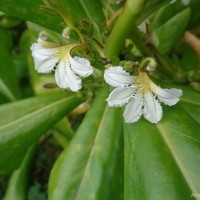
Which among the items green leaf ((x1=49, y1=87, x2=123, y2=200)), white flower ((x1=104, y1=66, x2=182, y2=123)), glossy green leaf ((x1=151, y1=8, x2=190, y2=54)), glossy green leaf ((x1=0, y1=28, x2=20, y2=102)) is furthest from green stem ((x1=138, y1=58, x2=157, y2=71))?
glossy green leaf ((x1=0, y1=28, x2=20, y2=102))

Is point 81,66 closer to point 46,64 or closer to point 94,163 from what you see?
point 46,64

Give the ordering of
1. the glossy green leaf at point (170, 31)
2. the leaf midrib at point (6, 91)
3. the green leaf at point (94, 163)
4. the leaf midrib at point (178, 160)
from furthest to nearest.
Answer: the leaf midrib at point (6, 91) → the glossy green leaf at point (170, 31) → the green leaf at point (94, 163) → the leaf midrib at point (178, 160)

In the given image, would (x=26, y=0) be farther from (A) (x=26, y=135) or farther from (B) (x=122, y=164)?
(B) (x=122, y=164)

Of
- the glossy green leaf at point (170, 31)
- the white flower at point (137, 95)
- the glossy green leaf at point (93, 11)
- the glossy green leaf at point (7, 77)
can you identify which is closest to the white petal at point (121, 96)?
the white flower at point (137, 95)

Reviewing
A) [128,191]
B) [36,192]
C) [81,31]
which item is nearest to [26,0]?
[81,31]

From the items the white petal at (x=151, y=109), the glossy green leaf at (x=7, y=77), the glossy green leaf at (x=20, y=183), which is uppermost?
the glossy green leaf at (x=7, y=77)

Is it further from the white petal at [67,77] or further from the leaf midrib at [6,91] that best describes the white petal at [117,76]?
the leaf midrib at [6,91]

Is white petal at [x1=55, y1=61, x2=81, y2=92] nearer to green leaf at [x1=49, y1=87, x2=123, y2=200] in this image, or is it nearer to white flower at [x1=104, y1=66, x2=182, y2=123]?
white flower at [x1=104, y1=66, x2=182, y2=123]
